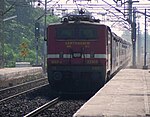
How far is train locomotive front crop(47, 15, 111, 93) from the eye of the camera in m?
16.8

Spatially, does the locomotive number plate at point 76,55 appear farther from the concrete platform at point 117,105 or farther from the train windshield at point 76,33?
the concrete platform at point 117,105

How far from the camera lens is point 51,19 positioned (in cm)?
8538

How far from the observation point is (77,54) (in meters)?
16.9

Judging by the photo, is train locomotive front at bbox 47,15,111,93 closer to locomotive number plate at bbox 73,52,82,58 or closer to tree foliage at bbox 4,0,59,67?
locomotive number plate at bbox 73,52,82,58

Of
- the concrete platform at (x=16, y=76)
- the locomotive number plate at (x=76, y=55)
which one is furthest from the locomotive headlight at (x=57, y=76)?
the concrete platform at (x=16, y=76)

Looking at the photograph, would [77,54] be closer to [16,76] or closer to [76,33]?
[76,33]

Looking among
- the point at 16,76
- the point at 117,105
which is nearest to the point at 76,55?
the point at 117,105

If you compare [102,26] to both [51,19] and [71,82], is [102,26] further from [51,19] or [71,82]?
[51,19]

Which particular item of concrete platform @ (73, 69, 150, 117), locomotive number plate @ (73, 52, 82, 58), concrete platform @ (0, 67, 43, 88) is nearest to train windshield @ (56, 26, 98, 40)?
locomotive number plate @ (73, 52, 82, 58)

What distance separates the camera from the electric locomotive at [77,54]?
55.2 feet

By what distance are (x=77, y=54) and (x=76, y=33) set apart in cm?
84

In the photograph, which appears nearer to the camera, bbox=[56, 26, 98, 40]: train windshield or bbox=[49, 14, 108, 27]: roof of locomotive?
bbox=[56, 26, 98, 40]: train windshield

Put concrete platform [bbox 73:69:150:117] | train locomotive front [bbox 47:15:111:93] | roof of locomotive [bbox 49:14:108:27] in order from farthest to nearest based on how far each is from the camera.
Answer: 1. roof of locomotive [bbox 49:14:108:27]
2. train locomotive front [bbox 47:15:111:93]
3. concrete platform [bbox 73:69:150:117]

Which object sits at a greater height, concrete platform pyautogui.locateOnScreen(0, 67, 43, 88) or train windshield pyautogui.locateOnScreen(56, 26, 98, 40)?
train windshield pyautogui.locateOnScreen(56, 26, 98, 40)
